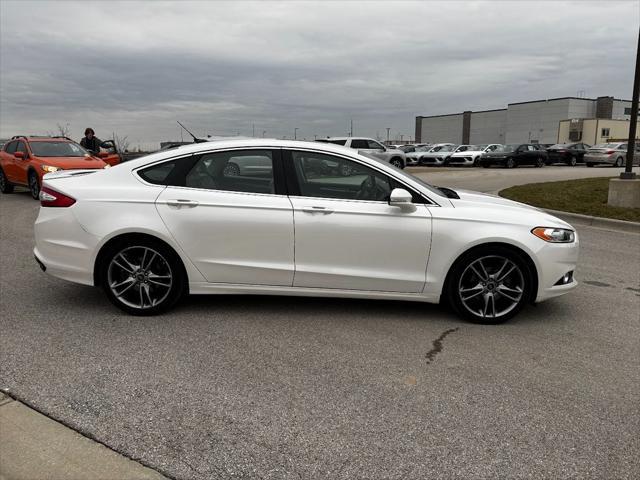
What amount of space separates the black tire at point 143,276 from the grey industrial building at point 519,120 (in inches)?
3347

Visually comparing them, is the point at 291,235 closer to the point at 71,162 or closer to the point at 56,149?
the point at 71,162

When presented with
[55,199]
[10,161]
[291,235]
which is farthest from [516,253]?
[10,161]

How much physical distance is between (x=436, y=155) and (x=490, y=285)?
3351 cm

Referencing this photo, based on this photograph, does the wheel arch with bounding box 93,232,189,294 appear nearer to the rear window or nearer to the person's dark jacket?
the rear window

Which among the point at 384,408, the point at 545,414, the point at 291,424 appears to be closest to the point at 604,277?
the point at 545,414

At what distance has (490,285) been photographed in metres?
4.72

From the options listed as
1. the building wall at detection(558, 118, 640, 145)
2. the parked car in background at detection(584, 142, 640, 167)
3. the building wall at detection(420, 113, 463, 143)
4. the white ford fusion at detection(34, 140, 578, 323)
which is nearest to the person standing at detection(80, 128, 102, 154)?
the white ford fusion at detection(34, 140, 578, 323)

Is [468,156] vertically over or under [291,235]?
over

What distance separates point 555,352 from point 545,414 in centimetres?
109

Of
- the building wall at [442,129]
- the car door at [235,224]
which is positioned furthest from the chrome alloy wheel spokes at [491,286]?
the building wall at [442,129]

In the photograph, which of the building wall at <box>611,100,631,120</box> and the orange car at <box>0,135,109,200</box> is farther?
the building wall at <box>611,100,631,120</box>

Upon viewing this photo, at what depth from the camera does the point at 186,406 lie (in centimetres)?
324

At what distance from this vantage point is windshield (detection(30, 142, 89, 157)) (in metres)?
14.0

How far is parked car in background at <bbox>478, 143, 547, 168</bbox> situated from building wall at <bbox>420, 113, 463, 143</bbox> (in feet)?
214
